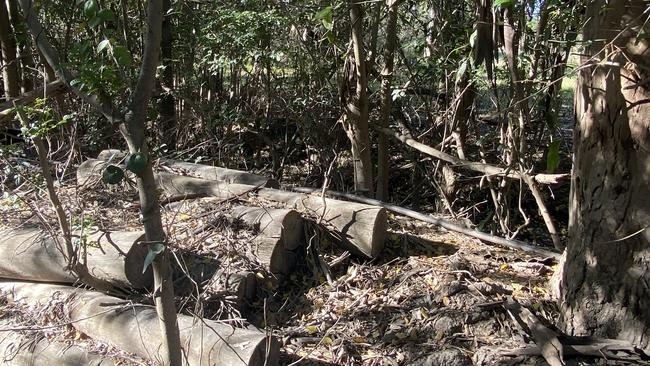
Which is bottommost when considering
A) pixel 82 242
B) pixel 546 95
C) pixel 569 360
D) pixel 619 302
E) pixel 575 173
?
pixel 569 360

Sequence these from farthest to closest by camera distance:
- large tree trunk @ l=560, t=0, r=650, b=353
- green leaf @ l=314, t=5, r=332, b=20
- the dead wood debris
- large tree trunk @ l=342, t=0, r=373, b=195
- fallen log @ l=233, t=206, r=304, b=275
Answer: large tree trunk @ l=342, t=0, r=373, b=195, fallen log @ l=233, t=206, r=304, b=275, the dead wood debris, green leaf @ l=314, t=5, r=332, b=20, large tree trunk @ l=560, t=0, r=650, b=353

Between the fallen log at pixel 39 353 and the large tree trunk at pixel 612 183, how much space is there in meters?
2.79

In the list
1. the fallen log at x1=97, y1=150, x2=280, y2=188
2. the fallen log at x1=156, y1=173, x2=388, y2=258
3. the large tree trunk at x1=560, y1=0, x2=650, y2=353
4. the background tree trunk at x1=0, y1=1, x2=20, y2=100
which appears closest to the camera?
the large tree trunk at x1=560, y1=0, x2=650, y2=353

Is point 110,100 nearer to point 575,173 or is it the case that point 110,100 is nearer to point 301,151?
point 575,173

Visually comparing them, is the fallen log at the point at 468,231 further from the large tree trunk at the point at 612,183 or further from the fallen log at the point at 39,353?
the fallen log at the point at 39,353

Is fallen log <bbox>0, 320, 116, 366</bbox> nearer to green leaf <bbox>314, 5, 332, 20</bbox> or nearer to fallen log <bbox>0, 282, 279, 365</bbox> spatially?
fallen log <bbox>0, 282, 279, 365</bbox>

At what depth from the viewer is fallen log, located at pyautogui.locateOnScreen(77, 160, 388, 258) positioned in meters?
4.62

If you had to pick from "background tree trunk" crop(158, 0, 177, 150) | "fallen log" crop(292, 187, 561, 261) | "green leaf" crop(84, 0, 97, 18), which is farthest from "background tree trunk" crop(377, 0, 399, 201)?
"green leaf" crop(84, 0, 97, 18)

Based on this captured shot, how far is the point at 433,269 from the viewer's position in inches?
175

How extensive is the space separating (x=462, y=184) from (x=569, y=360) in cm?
411

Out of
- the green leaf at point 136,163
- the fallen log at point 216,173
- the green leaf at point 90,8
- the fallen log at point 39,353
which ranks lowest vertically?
the fallen log at point 39,353

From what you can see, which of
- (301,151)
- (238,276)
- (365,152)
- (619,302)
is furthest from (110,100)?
(301,151)

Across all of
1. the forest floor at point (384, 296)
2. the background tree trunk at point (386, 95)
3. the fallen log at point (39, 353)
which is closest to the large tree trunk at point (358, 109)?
the background tree trunk at point (386, 95)

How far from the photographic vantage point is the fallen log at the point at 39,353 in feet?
12.5
